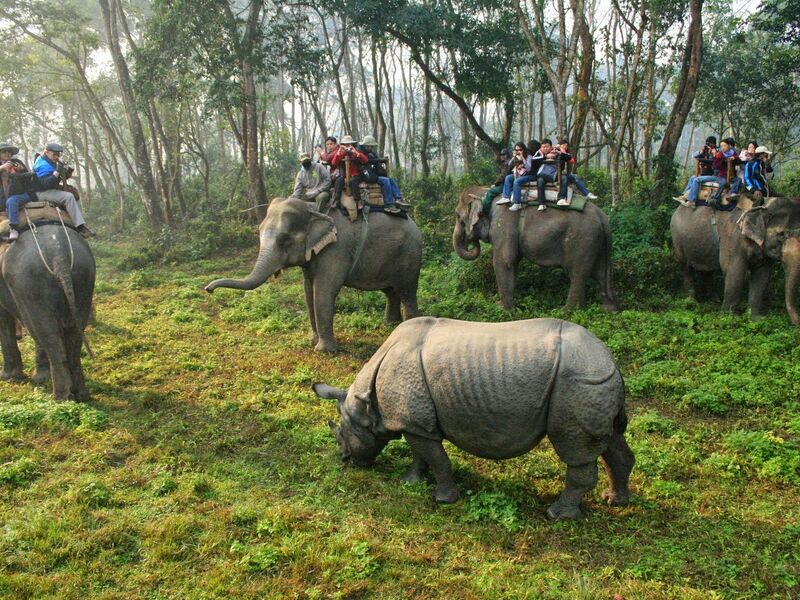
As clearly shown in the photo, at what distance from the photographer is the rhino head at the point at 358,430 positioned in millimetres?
5523

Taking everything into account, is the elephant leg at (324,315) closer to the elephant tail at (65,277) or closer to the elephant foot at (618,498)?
the elephant tail at (65,277)

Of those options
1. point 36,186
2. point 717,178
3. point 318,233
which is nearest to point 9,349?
point 36,186

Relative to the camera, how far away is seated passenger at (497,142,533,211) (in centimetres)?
1097

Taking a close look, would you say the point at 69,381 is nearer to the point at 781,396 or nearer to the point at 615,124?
the point at 781,396

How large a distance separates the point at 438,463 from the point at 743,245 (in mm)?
6871

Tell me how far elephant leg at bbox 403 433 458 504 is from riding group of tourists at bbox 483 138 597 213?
636 centimetres

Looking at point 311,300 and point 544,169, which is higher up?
point 544,169

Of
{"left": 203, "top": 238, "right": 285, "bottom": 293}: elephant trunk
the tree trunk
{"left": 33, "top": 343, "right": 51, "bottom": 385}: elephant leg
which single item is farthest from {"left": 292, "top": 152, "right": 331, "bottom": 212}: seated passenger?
the tree trunk

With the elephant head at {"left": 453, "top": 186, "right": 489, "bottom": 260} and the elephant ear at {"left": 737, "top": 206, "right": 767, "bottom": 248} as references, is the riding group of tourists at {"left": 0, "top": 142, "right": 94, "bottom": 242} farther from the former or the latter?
the elephant ear at {"left": 737, "top": 206, "right": 767, "bottom": 248}

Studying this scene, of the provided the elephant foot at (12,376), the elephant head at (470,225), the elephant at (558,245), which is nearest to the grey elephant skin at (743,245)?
the elephant at (558,245)

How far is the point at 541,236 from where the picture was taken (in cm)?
1082

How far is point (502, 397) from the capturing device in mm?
4879

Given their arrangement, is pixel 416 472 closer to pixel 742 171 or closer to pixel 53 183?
pixel 53 183

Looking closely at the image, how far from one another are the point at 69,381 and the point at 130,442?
1698 millimetres
